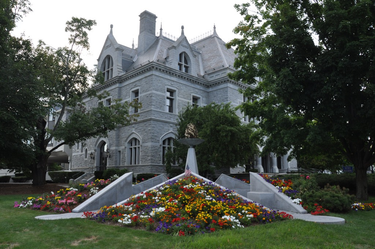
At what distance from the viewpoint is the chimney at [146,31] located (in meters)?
31.6

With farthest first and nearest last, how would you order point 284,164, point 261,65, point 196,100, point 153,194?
point 284,164, point 196,100, point 261,65, point 153,194

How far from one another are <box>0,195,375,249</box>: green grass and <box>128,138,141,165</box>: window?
19.2 metres

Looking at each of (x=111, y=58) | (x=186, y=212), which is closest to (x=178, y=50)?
(x=111, y=58)

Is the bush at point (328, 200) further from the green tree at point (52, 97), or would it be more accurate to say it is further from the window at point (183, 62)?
the window at point (183, 62)

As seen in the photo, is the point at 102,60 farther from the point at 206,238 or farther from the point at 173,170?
the point at 206,238

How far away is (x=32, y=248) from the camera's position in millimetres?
5484

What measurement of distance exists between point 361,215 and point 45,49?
21955 millimetres

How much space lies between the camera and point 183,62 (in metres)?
29.8

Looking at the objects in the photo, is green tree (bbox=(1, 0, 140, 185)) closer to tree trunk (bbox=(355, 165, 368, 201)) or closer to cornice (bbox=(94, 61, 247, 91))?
cornice (bbox=(94, 61, 247, 91))

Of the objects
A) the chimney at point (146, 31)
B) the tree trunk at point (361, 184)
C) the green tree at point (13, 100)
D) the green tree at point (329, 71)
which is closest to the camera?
the green tree at point (329, 71)

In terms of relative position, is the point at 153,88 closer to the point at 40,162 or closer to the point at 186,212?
the point at 40,162

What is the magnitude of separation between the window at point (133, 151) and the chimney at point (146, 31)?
9801mm

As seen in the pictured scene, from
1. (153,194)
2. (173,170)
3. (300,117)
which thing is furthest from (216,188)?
(173,170)

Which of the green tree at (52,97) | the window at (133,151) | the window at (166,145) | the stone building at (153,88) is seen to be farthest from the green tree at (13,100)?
the window at (166,145)
